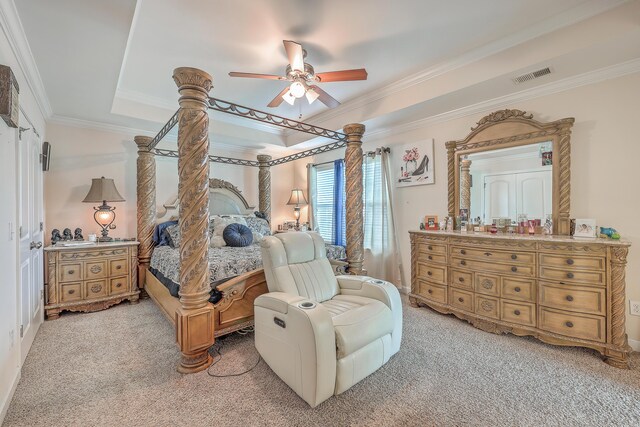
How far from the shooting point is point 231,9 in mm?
2064

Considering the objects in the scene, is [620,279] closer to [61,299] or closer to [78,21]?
[78,21]

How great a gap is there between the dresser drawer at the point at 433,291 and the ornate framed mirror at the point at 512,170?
943mm

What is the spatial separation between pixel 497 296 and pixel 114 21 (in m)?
3.86

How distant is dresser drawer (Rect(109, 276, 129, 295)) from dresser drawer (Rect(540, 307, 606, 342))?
4.65 m

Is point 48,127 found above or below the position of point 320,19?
below

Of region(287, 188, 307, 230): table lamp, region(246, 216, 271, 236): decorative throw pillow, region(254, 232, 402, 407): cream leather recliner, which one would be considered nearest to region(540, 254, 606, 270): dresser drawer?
region(254, 232, 402, 407): cream leather recliner

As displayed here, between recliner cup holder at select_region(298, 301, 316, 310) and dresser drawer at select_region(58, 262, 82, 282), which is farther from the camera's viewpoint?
dresser drawer at select_region(58, 262, 82, 282)

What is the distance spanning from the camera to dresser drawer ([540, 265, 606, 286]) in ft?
7.04

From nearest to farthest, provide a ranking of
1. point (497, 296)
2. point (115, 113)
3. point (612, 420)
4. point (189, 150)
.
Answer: point (612, 420)
point (189, 150)
point (497, 296)
point (115, 113)

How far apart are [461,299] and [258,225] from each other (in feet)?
9.93

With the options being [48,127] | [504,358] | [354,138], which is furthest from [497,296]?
[48,127]

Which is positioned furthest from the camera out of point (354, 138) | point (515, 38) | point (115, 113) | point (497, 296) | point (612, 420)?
point (115, 113)

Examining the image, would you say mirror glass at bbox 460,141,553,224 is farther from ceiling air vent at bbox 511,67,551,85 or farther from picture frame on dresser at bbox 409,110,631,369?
ceiling air vent at bbox 511,67,551,85

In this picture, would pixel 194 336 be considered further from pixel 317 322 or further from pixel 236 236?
pixel 236 236
